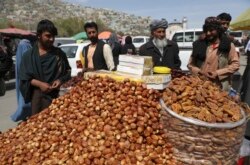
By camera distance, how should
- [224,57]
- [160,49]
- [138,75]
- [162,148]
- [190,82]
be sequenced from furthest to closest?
[160,49]
[224,57]
[138,75]
[190,82]
[162,148]

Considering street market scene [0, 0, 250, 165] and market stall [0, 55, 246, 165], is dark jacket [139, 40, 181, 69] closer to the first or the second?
street market scene [0, 0, 250, 165]

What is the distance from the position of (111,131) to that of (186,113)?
69 cm

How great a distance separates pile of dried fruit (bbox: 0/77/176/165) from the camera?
11.7 ft

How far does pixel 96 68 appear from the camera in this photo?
573 centimetres

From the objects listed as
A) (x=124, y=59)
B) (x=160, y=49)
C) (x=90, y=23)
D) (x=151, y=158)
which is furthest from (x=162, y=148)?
(x=90, y=23)

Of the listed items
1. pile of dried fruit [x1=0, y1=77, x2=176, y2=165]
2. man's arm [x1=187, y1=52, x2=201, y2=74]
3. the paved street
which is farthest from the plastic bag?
the paved street

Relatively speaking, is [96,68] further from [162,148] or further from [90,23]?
[162,148]

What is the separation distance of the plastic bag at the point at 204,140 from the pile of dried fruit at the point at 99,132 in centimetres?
16

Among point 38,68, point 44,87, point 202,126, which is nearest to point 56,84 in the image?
point 44,87

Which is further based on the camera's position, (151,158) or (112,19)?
(112,19)

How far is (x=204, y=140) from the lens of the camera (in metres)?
3.34

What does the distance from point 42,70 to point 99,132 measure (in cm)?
141

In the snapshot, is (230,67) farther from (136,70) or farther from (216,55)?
(136,70)

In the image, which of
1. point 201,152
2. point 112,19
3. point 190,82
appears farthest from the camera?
point 112,19
